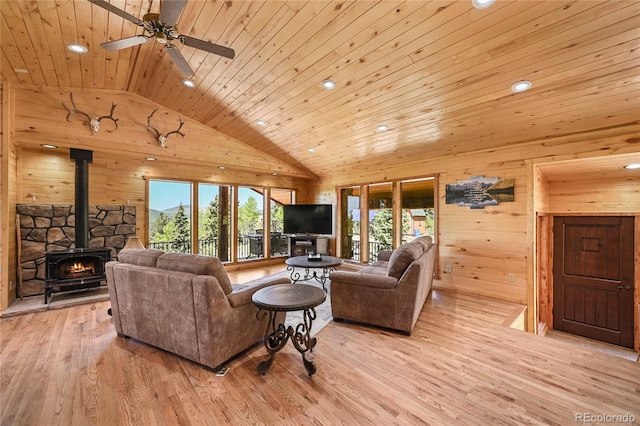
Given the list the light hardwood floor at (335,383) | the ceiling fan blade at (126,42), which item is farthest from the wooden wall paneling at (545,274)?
the ceiling fan blade at (126,42)

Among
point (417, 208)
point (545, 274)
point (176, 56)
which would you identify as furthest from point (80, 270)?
point (545, 274)

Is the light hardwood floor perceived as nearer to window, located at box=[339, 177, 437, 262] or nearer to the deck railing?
window, located at box=[339, 177, 437, 262]

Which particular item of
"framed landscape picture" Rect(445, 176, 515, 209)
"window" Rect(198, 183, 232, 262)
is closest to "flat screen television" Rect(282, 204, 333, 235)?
"window" Rect(198, 183, 232, 262)

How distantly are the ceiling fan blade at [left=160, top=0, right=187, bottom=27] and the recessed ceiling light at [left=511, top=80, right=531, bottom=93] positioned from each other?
327 cm

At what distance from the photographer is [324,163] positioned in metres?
6.60

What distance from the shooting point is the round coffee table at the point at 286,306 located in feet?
7.22

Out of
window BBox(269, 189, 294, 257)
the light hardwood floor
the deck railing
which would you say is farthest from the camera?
window BBox(269, 189, 294, 257)

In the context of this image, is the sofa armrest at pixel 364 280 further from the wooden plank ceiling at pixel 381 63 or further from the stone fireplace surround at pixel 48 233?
the stone fireplace surround at pixel 48 233

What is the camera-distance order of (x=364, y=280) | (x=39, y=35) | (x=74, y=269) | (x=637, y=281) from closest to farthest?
1. (x=39, y=35)
2. (x=364, y=280)
3. (x=637, y=281)
4. (x=74, y=269)

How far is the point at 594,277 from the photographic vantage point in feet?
14.1

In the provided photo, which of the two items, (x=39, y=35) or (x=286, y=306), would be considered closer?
(x=286, y=306)

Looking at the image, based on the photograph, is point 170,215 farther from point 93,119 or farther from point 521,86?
point 521,86

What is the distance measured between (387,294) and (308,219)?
4031 mm

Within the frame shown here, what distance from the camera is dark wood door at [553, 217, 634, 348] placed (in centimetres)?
402
